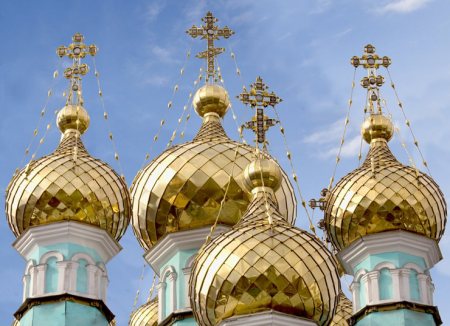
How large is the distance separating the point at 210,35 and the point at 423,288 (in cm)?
507

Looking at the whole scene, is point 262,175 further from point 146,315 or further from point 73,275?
point 146,315

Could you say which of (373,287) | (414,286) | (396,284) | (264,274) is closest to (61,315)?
(264,274)

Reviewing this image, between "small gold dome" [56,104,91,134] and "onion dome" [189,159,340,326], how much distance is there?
4.37m

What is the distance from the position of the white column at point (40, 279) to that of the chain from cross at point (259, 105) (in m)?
2.98

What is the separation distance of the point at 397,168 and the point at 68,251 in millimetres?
4317

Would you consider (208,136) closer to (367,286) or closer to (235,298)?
(367,286)

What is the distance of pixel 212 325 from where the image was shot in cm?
1759

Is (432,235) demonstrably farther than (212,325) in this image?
Yes

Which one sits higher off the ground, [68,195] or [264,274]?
[68,195]

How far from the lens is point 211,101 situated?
22000 millimetres

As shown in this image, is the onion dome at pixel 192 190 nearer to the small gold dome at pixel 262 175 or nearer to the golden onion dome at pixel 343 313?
the small gold dome at pixel 262 175

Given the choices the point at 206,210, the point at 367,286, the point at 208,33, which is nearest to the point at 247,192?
the point at 206,210

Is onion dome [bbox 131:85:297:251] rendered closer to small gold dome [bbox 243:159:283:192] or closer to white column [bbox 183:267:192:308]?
white column [bbox 183:267:192:308]

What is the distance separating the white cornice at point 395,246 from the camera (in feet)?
67.1
